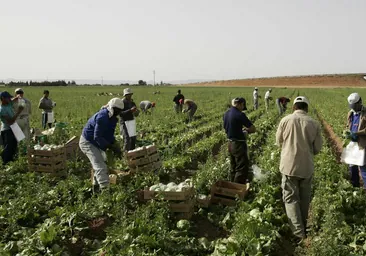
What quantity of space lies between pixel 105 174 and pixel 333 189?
422cm

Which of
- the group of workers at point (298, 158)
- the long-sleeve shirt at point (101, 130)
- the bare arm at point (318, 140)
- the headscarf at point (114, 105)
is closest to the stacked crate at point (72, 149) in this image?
the long-sleeve shirt at point (101, 130)

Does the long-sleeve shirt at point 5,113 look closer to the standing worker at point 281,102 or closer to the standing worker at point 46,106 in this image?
the standing worker at point 46,106

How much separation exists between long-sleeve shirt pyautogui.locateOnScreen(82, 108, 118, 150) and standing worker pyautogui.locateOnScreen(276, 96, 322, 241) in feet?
9.55

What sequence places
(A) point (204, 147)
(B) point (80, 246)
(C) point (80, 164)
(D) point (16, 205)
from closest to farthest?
1. (B) point (80, 246)
2. (D) point (16, 205)
3. (C) point (80, 164)
4. (A) point (204, 147)

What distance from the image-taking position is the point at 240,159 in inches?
280

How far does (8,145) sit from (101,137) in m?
3.81

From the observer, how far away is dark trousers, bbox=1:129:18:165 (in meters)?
8.71

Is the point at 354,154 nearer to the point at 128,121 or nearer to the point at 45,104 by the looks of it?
the point at 128,121

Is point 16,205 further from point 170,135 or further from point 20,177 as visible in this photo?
point 170,135

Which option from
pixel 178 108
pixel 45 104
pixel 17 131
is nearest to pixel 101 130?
pixel 17 131

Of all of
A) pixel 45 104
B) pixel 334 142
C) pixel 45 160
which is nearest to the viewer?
pixel 45 160

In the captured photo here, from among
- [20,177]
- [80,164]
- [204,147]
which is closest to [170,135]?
[204,147]

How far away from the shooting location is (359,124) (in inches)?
258

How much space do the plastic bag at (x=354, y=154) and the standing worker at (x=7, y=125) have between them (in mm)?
7393
